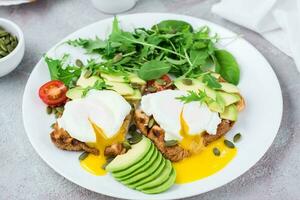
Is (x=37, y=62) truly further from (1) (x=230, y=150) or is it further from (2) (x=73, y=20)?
(1) (x=230, y=150)

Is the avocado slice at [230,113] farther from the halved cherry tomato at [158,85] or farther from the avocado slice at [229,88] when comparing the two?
the halved cherry tomato at [158,85]

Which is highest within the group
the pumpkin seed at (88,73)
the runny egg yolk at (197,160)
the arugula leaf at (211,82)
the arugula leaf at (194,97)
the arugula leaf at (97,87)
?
the arugula leaf at (194,97)

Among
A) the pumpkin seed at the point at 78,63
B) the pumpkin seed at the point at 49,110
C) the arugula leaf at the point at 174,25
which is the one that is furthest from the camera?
the arugula leaf at the point at 174,25

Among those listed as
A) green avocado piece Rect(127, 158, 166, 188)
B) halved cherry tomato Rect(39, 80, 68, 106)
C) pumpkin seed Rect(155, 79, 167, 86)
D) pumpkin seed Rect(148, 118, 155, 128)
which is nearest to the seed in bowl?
halved cherry tomato Rect(39, 80, 68, 106)

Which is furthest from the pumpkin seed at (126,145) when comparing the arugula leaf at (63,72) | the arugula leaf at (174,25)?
the arugula leaf at (174,25)

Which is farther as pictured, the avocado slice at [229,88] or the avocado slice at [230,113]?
the avocado slice at [229,88]

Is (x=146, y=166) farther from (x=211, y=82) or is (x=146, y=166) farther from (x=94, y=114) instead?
(x=211, y=82)

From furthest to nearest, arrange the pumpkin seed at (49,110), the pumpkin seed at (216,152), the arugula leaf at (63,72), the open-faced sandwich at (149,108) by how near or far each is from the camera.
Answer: the arugula leaf at (63,72), the pumpkin seed at (49,110), the pumpkin seed at (216,152), the open-faced sandwich at (149,108)

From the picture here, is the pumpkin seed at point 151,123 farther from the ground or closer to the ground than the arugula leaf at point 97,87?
closer to the ground

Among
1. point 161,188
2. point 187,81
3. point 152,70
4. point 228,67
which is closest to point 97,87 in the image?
point 152,70
